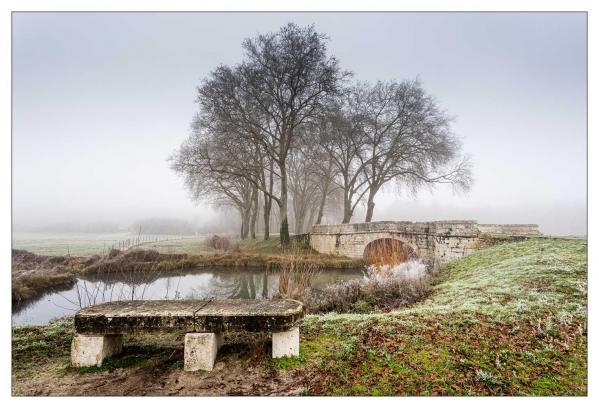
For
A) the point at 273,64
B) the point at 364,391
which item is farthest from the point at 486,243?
the point at 273,64

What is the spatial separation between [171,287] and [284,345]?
1046 cm

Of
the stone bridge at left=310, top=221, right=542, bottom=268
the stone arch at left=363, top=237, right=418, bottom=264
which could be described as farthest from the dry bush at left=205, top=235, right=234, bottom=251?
the stone arch at left=363, top=237, right=418, bottom=264

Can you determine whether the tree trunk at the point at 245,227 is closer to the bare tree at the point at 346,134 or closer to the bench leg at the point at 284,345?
the bare tree at the point at 346,134

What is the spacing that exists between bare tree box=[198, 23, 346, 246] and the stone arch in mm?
7024

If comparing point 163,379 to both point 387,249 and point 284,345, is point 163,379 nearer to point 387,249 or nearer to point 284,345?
point 284,345

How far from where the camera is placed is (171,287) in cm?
1283

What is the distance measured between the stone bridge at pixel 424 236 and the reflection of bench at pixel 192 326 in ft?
31.8

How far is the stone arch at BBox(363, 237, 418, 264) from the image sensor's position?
624 inches

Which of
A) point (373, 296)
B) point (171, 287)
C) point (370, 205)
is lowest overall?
point (171, 287)

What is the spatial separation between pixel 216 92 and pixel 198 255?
9.00 metres

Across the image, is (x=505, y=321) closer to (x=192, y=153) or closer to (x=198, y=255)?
(x=198, y=255)

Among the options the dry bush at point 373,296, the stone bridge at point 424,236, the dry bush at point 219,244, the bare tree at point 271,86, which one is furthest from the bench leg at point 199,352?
the dry bush at point 219,244

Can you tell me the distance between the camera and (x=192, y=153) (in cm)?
2081

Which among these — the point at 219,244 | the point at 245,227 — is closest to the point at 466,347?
the point at 219,244
